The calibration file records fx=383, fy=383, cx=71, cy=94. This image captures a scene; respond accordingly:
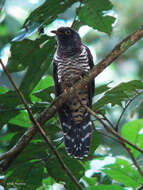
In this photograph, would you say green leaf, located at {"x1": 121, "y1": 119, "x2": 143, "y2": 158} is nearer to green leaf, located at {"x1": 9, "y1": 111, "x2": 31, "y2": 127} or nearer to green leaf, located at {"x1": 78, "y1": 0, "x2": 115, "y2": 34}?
green leaf, located at {"x1": 78, "y1": 0, "x2": 115, "y2": 34}

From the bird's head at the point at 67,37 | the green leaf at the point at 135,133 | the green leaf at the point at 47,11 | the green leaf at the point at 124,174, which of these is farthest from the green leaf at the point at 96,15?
the bird's head at the point at 67,37

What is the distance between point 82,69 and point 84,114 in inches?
16.5

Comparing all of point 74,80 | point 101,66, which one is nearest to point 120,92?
point 101,66

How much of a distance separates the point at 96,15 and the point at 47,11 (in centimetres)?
29

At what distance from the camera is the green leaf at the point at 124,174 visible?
2113mm

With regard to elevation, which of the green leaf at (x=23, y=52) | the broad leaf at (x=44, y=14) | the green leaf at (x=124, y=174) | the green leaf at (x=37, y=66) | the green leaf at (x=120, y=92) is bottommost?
the green leaf at (x=124, y=174)

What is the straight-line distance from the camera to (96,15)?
2.23 m

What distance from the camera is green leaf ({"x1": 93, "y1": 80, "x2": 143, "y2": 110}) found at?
2.15m

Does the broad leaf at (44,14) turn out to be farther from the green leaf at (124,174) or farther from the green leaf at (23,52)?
the green leaf at (124,174)

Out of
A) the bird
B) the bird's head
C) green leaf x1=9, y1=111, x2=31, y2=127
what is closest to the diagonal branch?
green leaf x1=9, y1=111, x2=31, y2=127

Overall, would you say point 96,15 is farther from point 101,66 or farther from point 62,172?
point 62,172

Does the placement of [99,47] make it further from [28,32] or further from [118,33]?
[28,32]

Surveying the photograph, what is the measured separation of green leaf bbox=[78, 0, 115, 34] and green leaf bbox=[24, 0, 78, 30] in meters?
0.10

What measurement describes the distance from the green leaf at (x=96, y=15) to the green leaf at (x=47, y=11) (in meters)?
0.10
